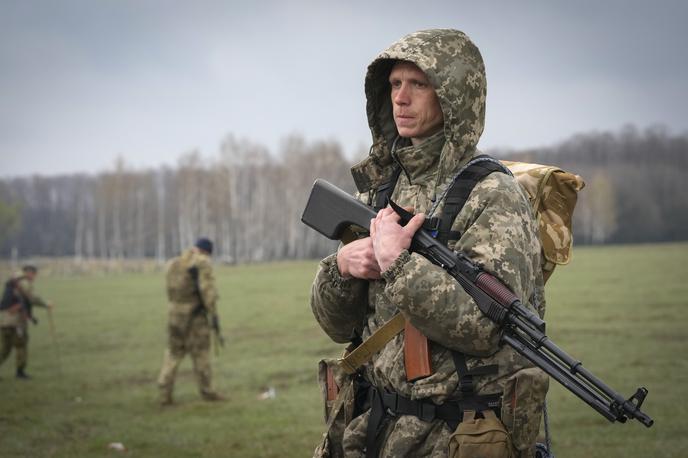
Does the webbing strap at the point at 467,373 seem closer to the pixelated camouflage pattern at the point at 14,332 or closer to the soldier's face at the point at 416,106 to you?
the soldier's face at the point at 416,106

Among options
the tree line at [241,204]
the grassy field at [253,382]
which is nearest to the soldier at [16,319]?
the grassy field at [253,382]

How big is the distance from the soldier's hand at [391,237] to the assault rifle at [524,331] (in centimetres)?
7

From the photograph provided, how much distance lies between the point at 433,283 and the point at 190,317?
10.5 metres

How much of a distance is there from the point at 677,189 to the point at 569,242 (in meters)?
115

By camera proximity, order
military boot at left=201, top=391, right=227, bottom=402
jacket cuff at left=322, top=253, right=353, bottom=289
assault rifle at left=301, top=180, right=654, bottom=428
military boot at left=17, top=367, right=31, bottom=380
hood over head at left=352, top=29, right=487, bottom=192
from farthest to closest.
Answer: military boot at left=17, top=367, right=31, bottom=380 < military boot at left=201, top=391, right=227, bottom=402 < jacket cuff at left=322, top=253, right=353, bottom=289 < hood over head at left=352, top=29, right=487, bottom=192 < assault rifle at left=301, top=180, right=654, bottom=428

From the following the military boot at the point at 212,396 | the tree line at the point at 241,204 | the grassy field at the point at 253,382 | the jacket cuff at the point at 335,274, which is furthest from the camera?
the tree line at the point at 241,204

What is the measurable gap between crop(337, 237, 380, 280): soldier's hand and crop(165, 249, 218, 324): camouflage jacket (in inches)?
377

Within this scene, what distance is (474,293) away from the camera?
3.33m

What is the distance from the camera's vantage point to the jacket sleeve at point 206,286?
42.9ft

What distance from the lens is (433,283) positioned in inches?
130

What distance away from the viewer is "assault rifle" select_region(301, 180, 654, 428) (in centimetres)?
308

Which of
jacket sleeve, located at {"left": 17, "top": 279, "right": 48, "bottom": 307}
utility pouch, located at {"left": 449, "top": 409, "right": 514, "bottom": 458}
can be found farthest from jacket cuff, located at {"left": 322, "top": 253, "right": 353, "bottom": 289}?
jacket sleeve, located at {"left": 17, "top": 279, "right": 48, "bottom": 307}

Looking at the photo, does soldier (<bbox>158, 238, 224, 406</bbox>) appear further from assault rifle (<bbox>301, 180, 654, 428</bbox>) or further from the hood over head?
assault rifle (<bbox>301, 180, 654, 428</bbox>)

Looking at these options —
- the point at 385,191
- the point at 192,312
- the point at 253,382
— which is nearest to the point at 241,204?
the point at 253,382
